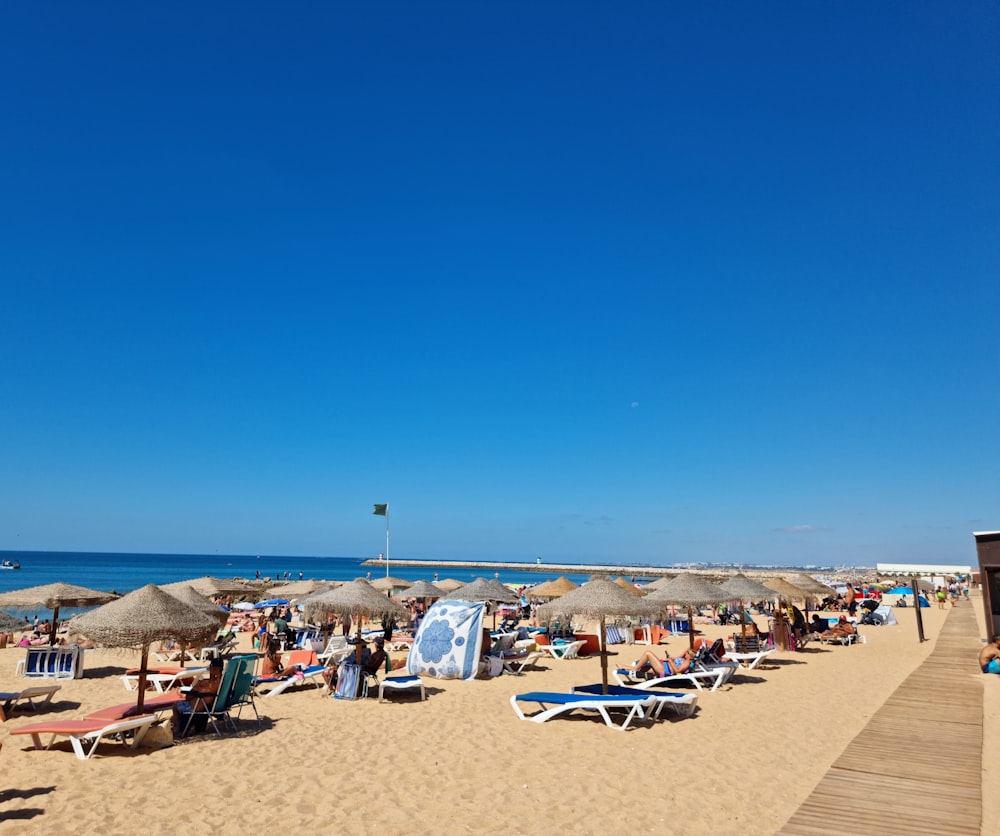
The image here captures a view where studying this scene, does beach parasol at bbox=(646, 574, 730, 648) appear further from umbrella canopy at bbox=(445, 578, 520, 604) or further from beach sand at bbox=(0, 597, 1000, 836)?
umbrella canopy at bbox=(445, 578, 520, 604)

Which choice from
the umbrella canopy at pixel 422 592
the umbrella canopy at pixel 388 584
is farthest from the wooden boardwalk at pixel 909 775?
the umbrella canopy at pixel 388 584

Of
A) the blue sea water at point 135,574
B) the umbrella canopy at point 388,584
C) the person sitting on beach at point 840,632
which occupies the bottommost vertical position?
the blue sea water at point 135,574

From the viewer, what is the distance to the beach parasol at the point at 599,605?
35.0ft

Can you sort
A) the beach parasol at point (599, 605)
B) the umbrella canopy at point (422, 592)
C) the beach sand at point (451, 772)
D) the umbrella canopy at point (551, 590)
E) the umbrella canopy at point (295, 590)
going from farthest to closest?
the umbrella canopy at point (551, 590) → the umbrella canopy at point (295, 590) → the umbrella canopy at point (422, 592) → the beach parasol at point (599, 605) → the beach sand at point (451, 772)

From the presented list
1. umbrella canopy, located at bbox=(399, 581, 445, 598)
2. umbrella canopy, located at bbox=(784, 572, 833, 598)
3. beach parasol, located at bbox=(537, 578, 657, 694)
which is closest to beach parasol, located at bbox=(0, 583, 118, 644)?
umbrella canopy, located at bbox=(399, 581, 445, 598)

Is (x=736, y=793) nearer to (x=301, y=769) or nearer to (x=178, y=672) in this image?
(x=301, y=769)

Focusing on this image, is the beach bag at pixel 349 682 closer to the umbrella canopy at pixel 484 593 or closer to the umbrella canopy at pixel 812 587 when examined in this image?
the umbrella canopy at pixel 484 593

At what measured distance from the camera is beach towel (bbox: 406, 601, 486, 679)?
1309cm

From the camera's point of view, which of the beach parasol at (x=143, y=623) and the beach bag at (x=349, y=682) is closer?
the beach parasol at (x=143, y=623)

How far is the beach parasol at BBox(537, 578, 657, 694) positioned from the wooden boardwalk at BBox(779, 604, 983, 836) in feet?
11.8

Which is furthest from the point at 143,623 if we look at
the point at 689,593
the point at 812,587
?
the point at 812,587

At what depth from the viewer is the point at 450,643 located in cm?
1327

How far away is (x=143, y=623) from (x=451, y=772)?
4.24 meters

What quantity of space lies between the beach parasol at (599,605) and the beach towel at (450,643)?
2.50 metres
